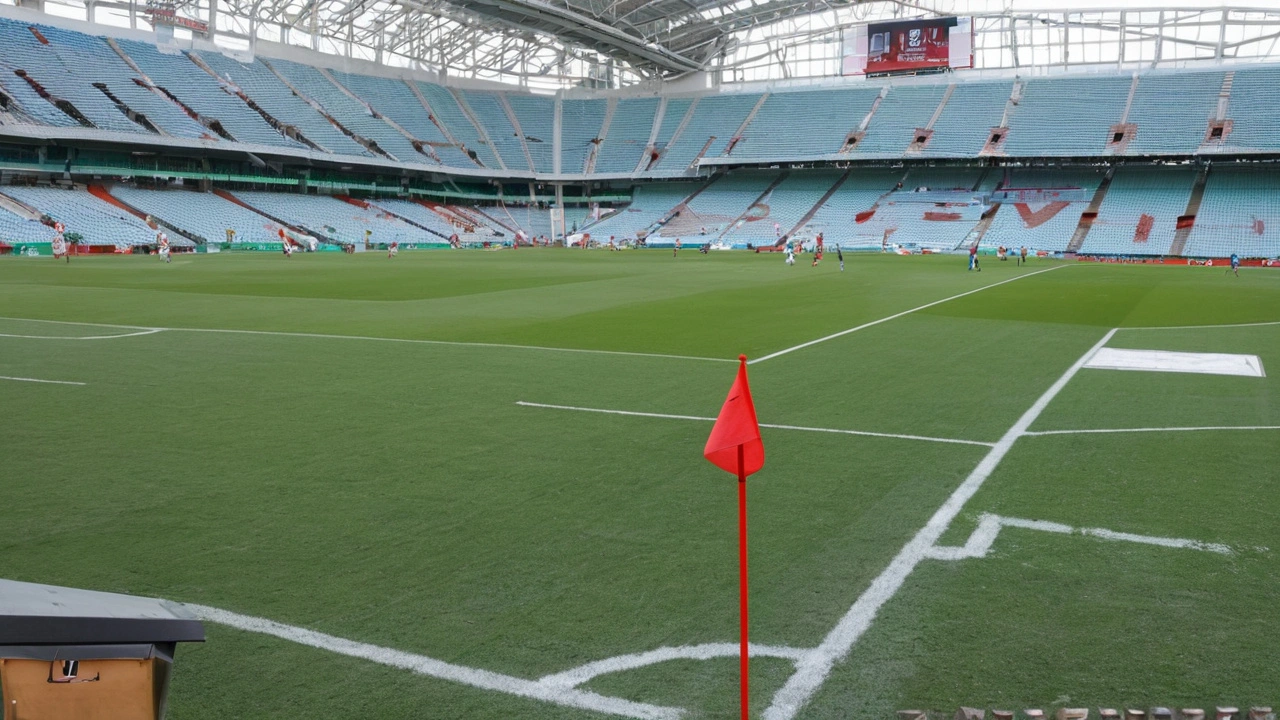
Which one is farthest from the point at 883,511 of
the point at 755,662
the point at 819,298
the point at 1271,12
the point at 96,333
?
the point at 1271,12

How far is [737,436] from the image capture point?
4.59m

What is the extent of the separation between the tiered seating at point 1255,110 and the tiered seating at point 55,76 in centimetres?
8092

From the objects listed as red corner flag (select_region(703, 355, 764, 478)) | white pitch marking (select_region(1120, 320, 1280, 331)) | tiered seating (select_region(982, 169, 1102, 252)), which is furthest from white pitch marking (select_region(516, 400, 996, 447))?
tiered seating (select_region(982, 169, 1102, 252))

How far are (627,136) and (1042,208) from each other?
43763 mm

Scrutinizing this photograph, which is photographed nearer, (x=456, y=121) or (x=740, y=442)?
(x=740, y=442)

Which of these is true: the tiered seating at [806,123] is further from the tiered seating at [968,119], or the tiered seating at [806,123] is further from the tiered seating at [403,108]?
the tiered seating at [403,108]

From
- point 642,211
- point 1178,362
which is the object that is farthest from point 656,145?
point 1178,362

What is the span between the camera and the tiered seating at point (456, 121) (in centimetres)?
9325

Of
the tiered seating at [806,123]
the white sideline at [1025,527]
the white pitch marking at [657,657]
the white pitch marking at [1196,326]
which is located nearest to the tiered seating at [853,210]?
the tiered seating at [806,123]

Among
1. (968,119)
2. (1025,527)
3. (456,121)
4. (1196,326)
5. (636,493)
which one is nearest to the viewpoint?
(1025,527)

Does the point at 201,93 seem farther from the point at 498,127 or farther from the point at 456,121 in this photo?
the point at 498,127

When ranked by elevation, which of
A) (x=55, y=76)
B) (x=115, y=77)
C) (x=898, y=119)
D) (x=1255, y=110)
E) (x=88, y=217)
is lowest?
(x=88, y=217)

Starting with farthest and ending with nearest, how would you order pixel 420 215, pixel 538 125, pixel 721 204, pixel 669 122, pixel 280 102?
pixel 538 125 < pixel 669 122 < pixel 721 204 < pixel 420 215 < pixel 280 102

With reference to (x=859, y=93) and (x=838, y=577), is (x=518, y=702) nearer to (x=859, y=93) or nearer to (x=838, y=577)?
(x=838, y=577)
